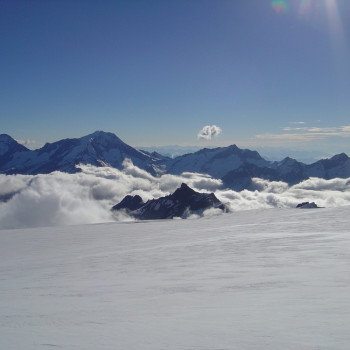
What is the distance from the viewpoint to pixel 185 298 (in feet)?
24.7

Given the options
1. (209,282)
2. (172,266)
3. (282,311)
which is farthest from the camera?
(172,266)

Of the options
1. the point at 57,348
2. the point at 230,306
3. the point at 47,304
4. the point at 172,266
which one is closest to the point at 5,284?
the point at 47,304

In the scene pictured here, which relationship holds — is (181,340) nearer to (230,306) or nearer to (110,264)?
(230,306)

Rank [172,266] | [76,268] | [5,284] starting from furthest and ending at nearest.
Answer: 1. [76,268]
2. [172,266]
3. [5,284]

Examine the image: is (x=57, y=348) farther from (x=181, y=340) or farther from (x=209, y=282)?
(x=209, y=282)

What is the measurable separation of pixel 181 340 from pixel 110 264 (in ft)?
27.4

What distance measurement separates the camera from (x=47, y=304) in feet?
25.2

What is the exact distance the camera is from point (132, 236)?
21.8m

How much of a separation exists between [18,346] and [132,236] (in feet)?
54.8

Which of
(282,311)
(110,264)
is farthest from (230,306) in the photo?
(110,264)

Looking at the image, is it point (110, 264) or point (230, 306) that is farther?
point (110, 264)

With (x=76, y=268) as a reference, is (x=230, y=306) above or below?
above

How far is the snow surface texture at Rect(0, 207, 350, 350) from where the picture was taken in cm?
Result: 514

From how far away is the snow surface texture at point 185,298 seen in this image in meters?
5.14
